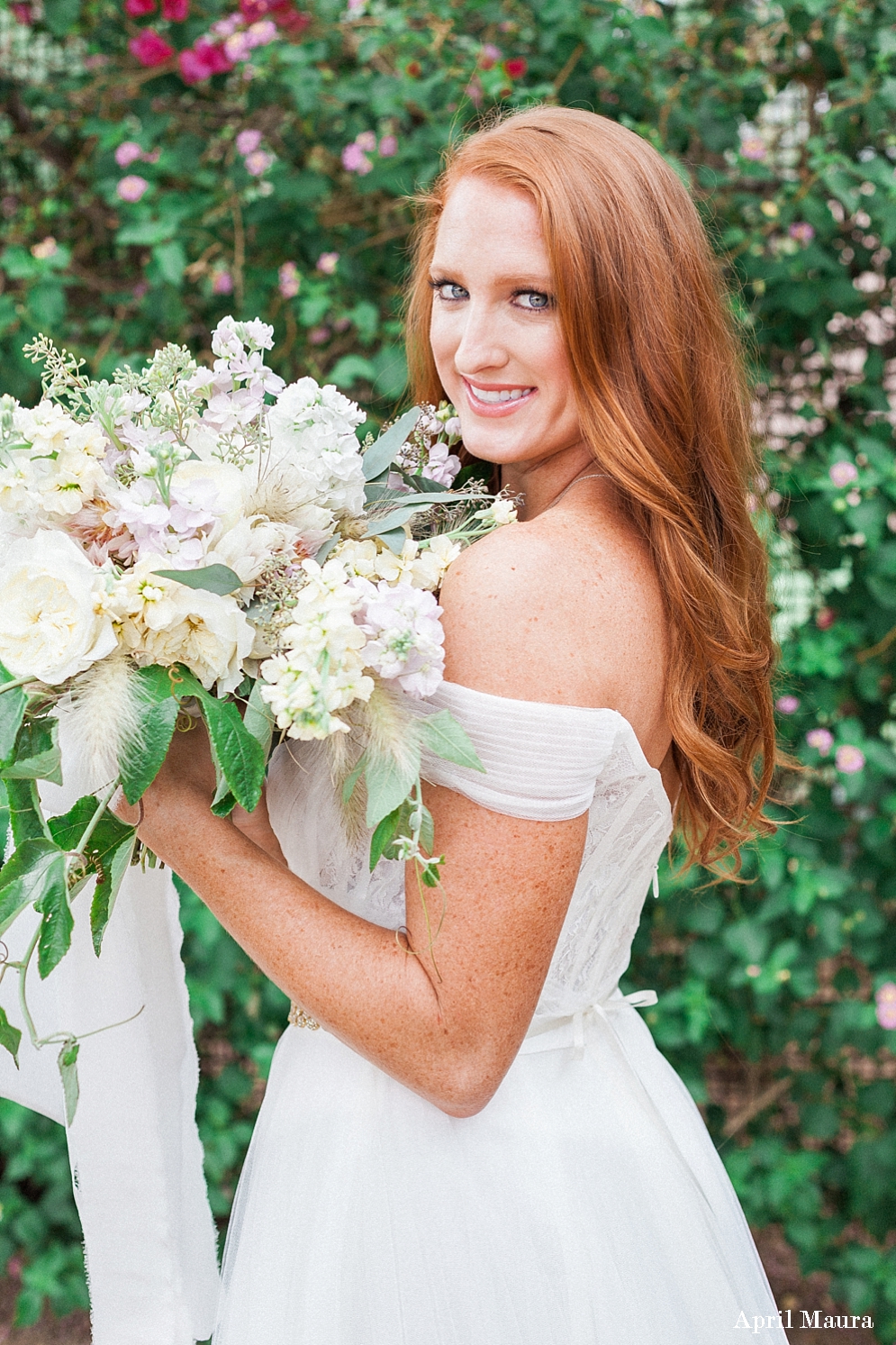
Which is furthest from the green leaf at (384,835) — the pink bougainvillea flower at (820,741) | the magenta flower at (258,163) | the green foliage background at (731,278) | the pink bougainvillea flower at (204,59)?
the pink bougainvillea flower at (204,59)

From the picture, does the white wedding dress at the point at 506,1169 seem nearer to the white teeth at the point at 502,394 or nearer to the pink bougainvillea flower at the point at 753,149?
the white teeth at the point at 502,394

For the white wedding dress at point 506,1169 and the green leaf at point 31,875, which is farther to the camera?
the white wedding dress at point 506,1169

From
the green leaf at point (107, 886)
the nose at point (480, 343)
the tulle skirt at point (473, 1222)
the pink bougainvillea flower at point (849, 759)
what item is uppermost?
the nose at point (480, 343)

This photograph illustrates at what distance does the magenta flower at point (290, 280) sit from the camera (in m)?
2.50

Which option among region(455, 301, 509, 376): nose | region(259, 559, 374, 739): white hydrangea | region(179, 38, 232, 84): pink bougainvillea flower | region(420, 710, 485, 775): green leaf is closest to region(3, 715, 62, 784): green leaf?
region(259, 559, 374, 739): white hydrangea

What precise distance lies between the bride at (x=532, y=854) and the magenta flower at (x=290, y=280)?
1.15m

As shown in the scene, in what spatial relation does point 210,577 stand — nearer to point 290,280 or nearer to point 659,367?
point 659,367

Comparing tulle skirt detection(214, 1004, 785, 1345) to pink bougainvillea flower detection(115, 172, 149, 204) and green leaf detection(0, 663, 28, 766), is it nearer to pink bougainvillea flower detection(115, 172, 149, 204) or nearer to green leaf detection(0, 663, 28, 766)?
green leaf detection(0, 663, 28, 766)

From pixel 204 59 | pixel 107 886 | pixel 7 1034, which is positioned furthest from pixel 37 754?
pixel 204 59

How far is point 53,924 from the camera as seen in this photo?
102cm

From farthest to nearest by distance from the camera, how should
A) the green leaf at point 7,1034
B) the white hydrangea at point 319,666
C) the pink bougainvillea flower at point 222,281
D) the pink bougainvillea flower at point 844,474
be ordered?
the pink bougainvillea flower at point 222,281
the pink bougainvillea flower at point 844,474
the green leaf at point 7,1034
the white hydrangea at point 319,666

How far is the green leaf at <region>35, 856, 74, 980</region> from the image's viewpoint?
1.01 m

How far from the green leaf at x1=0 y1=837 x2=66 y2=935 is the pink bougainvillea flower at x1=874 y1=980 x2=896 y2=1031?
2.01 meters

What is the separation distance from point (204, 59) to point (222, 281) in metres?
0.44
